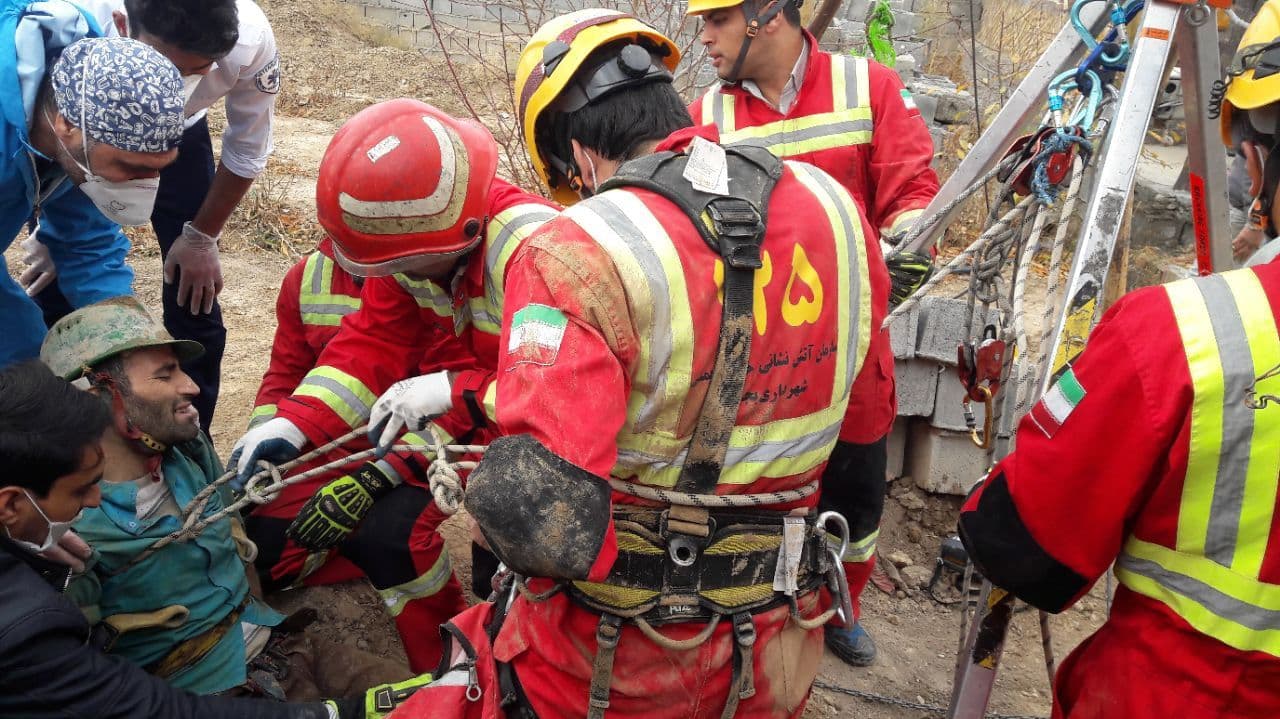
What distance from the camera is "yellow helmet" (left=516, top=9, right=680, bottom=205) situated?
2.20 m

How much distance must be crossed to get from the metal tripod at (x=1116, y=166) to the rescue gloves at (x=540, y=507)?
3.35 ft

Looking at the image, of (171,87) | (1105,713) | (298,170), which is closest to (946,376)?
(1105,713)

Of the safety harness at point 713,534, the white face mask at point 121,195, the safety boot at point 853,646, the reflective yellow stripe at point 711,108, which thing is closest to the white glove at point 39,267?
the white face mask at point 121,195

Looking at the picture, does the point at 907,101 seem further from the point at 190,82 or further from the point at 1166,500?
the point at 190,82

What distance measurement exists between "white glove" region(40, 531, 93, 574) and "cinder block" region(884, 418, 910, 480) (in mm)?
3484

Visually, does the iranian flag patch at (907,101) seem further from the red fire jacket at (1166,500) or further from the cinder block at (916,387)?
the red fire jacket at (1166,500)

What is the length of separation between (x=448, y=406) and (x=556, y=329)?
136 centimetres

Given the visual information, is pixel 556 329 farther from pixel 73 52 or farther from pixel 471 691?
pixel 73 52

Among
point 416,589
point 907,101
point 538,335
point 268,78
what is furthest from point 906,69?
point 538,335

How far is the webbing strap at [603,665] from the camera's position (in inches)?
69.7

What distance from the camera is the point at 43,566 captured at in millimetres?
2355

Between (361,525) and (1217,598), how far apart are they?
8.27 feet

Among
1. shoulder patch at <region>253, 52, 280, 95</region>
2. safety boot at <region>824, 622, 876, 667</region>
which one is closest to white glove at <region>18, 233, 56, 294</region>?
shoulder patch at <region>253, 52, 280, 95</region>

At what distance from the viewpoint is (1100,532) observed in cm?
162
